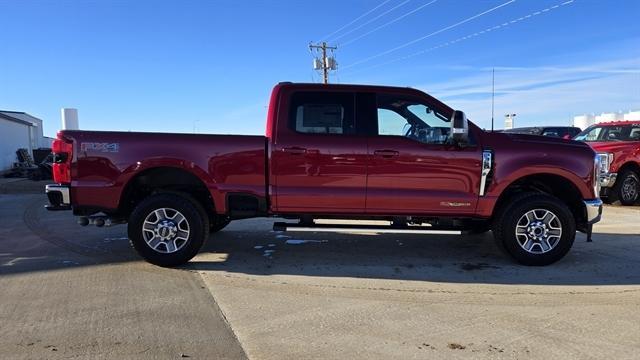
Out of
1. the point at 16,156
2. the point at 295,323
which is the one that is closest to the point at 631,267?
the point at 295,323

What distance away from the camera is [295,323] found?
4.43 meters

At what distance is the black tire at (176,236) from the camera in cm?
612

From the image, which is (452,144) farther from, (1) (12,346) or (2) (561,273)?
(1) (12,346)

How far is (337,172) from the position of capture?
6.17 m

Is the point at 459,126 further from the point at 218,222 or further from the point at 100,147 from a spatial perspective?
the point at 100,147

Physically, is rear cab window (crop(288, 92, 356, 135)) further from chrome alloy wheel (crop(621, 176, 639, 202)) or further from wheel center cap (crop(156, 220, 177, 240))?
chrome alloy wheel (crop(621, 176, 639, 202))

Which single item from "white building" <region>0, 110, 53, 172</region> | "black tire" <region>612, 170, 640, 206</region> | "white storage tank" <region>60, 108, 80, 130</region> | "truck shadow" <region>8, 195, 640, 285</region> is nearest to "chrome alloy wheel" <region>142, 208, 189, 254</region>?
"truck shadow" <region>8, 195, 640, 285</region>

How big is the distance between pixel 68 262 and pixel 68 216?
442 cm

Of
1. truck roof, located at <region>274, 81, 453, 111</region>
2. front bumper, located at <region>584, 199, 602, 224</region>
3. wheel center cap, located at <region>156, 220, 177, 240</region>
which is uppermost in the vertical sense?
truck roof, located at <region>274, 81, 453, 111</region>

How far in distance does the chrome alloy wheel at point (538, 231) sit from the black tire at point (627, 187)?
711cm

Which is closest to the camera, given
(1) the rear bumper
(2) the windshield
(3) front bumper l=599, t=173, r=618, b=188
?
(1) the rear bumper

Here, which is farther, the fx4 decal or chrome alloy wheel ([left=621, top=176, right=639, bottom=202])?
chrome alloy wheel ([left=621, top=176, right=639, bottom=202])

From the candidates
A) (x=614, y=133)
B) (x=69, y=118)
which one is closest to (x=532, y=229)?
(x=614, y=133)

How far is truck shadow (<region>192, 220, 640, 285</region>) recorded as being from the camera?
5.96 metres
